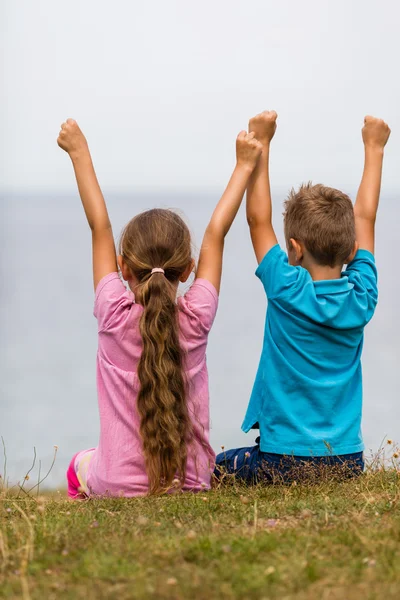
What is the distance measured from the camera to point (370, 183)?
5.32 meters

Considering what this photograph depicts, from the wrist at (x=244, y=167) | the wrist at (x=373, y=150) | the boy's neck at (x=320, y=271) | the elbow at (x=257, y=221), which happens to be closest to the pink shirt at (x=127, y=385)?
the elbow at (x=257, y=221)

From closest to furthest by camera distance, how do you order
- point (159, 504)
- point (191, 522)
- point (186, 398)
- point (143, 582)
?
point (143, 582)
point (191, 522)
point (159, 504)
point (186, 398)

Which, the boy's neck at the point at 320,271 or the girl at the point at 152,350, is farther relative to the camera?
the boy's neck at the point at 320,271

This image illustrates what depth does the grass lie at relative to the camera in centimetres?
272

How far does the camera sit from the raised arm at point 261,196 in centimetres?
489

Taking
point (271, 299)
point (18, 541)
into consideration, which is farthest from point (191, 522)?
point (271, 299)

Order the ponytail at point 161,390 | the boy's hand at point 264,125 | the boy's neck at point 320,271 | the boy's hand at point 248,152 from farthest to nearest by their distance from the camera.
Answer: the boy's hand at point 264,125
the boy's hand at point 248,152
the boy's neck at point 320,271
the ponytail at point 161,390

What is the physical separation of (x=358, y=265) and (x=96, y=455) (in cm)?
182

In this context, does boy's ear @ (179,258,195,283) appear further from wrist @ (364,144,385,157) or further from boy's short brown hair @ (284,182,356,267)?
wrist @ (364,144,385,157)

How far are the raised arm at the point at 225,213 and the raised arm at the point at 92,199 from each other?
1.65ft

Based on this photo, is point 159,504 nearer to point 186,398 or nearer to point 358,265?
point 186,398

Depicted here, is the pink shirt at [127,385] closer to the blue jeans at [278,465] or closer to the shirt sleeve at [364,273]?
the blue jeans at [278,465]

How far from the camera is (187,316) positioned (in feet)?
15.3

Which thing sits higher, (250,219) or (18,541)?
(250,219)
